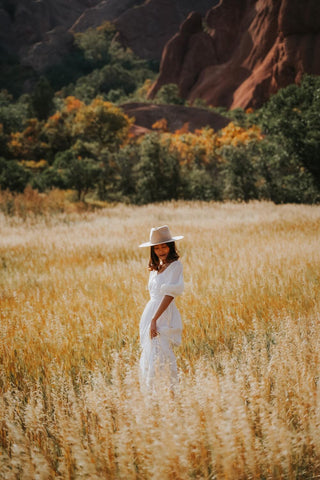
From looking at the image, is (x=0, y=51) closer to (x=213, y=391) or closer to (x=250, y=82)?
(x=250, y=82)

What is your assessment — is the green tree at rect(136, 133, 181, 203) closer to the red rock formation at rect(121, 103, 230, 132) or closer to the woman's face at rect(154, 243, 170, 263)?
the woman's face at rect(154, 243, 170, 263)

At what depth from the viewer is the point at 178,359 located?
10.8 feet

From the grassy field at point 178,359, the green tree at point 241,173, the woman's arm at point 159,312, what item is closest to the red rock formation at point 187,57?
the green tree at point 241,173

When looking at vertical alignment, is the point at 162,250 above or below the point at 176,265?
above

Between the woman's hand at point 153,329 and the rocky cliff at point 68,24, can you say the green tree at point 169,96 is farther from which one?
the woman's hand at point 153,329

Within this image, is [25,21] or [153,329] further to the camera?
[25,21]

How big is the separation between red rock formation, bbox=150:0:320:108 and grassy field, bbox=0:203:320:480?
200 feet

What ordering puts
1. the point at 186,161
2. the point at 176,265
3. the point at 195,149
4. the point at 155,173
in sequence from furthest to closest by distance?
the point at 195,149 → the point at 186,161 → the point at 155,173 → the point at 176,265

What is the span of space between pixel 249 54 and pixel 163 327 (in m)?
82.9

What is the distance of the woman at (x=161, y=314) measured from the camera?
8.93ft

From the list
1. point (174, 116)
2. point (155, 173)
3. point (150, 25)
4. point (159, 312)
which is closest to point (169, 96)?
point (174, 116)

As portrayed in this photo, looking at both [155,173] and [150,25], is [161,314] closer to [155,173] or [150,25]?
[155,173]

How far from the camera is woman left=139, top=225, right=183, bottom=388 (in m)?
2.72

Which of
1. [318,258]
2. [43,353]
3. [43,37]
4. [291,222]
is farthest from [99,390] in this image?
[43,37]
